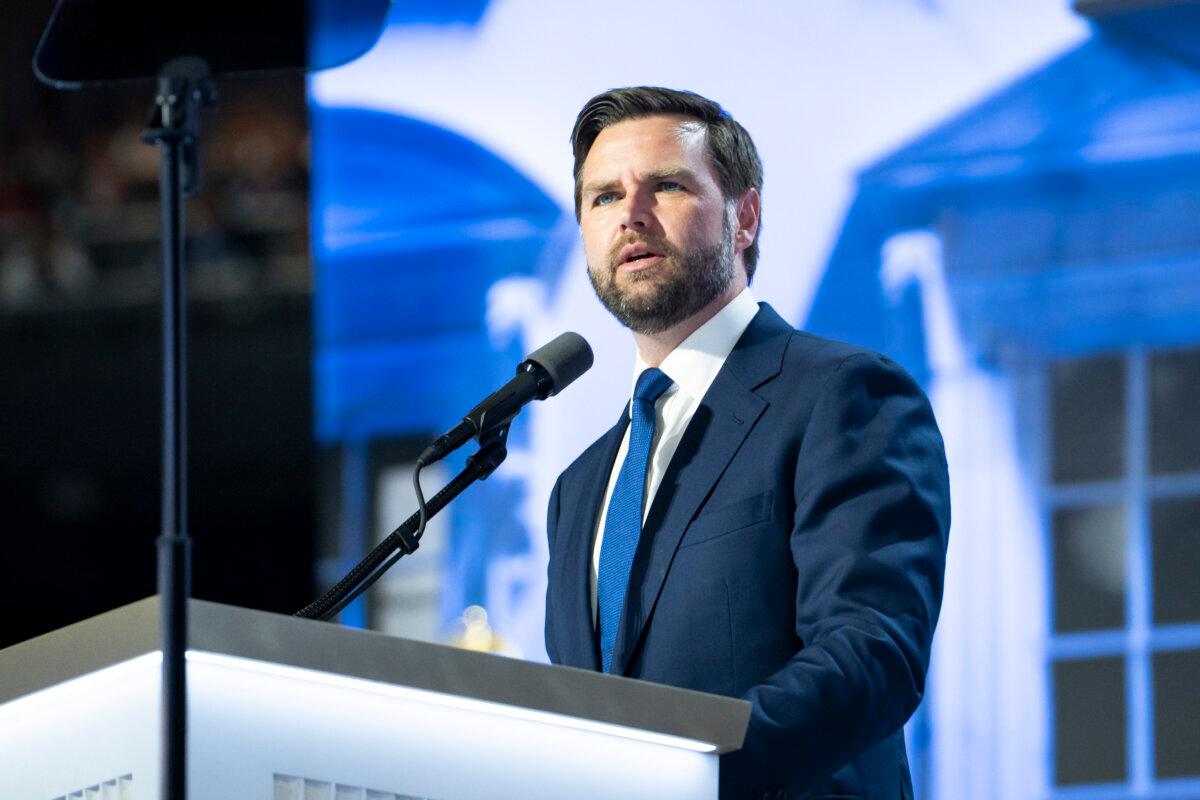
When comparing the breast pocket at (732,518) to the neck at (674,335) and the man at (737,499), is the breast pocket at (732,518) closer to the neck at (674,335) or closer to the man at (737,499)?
the man at (737,499)

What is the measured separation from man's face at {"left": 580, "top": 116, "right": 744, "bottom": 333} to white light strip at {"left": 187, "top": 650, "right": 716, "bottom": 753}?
807mm

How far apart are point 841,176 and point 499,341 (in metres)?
0.76

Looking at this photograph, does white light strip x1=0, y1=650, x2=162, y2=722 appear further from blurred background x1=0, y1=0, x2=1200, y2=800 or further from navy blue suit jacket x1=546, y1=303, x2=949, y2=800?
blurred background x1=0, y1=0, x2=1200, y2=800

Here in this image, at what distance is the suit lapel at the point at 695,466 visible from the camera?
1.75m

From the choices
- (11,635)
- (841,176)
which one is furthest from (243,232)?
(841,176)

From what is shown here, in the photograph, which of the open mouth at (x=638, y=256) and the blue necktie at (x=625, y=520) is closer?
the blue necktie at (x=625, y=520)

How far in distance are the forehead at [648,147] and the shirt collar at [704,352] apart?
0.20 metres

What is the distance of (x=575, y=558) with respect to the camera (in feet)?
6.27

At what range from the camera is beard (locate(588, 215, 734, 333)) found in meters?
1.98

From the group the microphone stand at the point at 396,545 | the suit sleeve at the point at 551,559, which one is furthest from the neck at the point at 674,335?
the microphone stand at the point at 396,545

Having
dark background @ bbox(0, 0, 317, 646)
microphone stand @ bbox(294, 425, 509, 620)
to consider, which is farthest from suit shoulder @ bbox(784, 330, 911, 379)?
dark background @ bbox(0, 0, 317, 646)

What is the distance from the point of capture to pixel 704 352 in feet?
6.49

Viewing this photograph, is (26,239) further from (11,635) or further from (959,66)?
(959,66)

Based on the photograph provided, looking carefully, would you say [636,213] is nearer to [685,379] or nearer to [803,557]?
[685,379]
